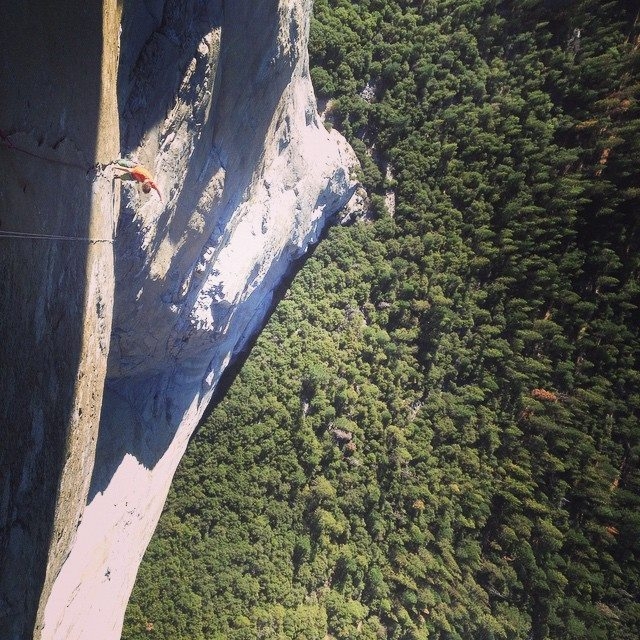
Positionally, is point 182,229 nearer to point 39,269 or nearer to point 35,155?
point 35,155

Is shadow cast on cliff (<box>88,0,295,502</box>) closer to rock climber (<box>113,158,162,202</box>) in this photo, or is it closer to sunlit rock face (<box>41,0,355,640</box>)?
sunlit rock face (<box>41,0,355,640</box>)

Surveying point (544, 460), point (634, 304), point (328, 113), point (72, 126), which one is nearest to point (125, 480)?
point (72, 126)

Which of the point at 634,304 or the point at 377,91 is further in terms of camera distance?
the point at 377,91

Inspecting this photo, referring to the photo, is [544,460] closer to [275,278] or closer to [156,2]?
[275,278]

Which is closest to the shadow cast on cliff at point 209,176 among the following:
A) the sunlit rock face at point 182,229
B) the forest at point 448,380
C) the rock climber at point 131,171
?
the sunlit rock face at point 182,229

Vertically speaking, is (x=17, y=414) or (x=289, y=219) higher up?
(x=289, y=219)

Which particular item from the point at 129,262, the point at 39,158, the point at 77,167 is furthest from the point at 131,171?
the point at 129,262
